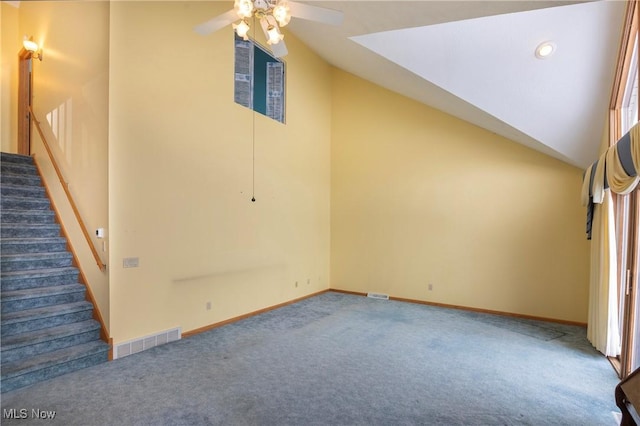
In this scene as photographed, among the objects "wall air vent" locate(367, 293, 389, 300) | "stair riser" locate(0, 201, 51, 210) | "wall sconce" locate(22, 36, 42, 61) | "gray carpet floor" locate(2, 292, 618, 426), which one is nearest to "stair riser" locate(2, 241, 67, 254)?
"stair riser" locate(0, 201, 51, 210)

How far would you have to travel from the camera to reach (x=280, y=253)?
575cm

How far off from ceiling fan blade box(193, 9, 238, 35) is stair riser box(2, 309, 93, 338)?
330 cm

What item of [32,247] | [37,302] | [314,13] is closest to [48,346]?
[37,302]

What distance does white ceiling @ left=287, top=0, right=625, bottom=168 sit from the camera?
126 inches

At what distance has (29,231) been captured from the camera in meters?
4.05

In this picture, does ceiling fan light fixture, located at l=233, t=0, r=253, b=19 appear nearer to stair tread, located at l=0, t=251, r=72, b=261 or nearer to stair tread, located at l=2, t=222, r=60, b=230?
stair tread, located at l=0, t=251, r=72, b=261

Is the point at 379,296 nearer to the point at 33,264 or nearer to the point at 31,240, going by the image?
the point at 33,264

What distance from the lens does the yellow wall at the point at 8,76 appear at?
5914 mm

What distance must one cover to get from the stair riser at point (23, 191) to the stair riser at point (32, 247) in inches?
37.8

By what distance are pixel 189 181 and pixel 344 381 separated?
3.08m

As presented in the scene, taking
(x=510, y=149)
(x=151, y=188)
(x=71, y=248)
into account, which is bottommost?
(x=71, y=248)

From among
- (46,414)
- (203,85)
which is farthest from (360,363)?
(203,85)

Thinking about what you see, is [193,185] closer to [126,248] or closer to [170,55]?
[126,248]

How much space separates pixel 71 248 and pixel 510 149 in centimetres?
660
